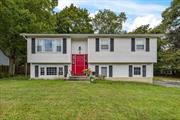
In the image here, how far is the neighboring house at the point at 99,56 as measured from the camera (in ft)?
93.8

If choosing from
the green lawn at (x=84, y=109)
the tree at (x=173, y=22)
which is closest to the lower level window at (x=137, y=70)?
the green lawn at (x=84, y=109)

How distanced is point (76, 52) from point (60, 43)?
1778 millimetres

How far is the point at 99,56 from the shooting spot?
28625mm

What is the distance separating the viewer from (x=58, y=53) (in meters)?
28.6

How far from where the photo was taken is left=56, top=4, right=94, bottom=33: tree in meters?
50.6

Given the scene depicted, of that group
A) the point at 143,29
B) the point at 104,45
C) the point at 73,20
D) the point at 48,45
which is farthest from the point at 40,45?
the point at 143,29

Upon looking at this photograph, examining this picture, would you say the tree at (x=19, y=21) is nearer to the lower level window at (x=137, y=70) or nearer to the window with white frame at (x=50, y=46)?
the window with white frame at (x=50, y=46)

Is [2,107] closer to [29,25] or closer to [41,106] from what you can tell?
[41,106]

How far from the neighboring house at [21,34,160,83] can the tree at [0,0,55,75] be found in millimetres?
2919

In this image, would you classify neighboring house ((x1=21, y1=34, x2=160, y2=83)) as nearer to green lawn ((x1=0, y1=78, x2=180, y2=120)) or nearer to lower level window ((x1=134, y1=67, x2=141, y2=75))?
lower level window ((x1=134, y1=67, x2=141, y2=75))

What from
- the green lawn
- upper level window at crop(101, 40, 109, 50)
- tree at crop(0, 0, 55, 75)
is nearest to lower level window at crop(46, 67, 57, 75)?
upper level window at crop(101, 40, 109, 50)

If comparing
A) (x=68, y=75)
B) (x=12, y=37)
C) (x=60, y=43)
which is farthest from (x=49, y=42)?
(x=12, y=37)

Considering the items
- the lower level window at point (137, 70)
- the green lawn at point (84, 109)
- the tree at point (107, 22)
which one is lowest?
the green lawn at point (84, 109)

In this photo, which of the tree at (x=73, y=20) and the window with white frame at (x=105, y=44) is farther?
the tree at (x=73, y=20)
